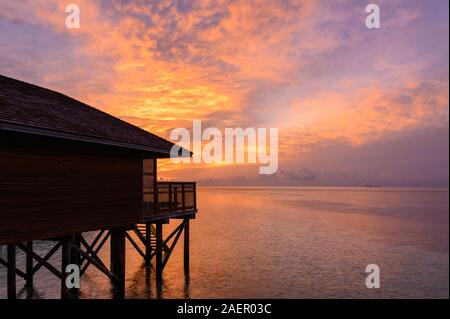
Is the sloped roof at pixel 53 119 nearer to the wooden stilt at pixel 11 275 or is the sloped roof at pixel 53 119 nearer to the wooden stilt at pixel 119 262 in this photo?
the wooden stilt at pixel 119 262

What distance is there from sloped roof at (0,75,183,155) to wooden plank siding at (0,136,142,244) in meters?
0.86

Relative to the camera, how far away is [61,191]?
11.0 m

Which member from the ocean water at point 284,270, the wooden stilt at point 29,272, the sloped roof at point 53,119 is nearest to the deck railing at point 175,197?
the sloped roof at point 53,119

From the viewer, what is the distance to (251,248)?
3606 cm

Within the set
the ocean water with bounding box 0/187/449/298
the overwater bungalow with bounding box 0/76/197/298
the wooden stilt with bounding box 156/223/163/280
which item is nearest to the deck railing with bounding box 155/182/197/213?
the overwater bungalow with bounding box 0/76/197/298

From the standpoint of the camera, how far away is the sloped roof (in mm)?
9109

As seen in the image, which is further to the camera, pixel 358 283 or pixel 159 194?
pixel 358 283

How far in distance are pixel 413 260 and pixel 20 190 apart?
3146cm

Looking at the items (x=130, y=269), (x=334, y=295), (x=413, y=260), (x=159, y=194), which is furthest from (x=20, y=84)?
(x=413, y=260)

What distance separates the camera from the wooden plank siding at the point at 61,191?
9.58 m

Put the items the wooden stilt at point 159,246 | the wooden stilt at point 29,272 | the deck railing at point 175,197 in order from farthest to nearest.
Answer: the wooden stilt at point 159,246 → the wooden stilt at point 29,272 → the deck railing at point 175,197

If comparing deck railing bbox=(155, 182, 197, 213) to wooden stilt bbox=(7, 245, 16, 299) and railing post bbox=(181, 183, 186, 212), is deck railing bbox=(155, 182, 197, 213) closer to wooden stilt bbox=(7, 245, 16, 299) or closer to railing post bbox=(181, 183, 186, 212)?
railing post bbox=(181, 183, 186, 212)

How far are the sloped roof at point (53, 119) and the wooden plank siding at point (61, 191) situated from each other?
2.83ft
